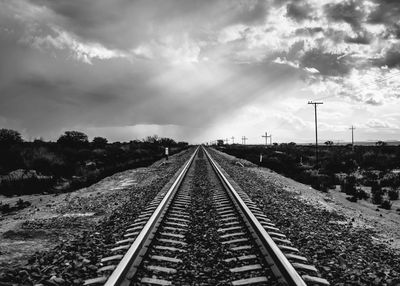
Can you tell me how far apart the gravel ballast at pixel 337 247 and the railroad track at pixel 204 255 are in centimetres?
30

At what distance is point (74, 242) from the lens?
531 centimetres

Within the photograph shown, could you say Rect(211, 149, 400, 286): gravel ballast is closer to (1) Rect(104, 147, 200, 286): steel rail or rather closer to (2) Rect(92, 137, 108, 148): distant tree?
A: (1) Rect(104, 147, 200, 286): steel rail

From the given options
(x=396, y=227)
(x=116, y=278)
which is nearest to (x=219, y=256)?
(x=116, y=278)

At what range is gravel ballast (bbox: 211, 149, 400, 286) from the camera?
4.04 metres

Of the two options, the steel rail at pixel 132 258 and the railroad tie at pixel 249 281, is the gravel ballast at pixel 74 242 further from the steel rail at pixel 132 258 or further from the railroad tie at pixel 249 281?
the railroad tie at pixel 249 281

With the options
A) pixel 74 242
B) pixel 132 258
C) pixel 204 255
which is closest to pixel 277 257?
pixel 204 255

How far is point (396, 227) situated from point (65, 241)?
801 cm

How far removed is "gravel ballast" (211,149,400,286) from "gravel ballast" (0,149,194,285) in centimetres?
341

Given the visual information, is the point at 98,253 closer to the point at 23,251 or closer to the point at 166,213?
the point at 23,251

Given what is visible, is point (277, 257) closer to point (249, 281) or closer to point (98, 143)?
point (249, 281)

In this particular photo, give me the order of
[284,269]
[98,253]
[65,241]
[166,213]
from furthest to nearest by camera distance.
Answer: [166,213] < [65,241] < [98,253] < [284,269]

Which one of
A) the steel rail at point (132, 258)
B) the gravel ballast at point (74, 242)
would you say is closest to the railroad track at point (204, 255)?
the steel rail at point (132, 258)

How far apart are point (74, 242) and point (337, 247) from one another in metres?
4.85

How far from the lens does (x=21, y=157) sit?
1903cm
